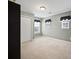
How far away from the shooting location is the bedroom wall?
4578 millimetres

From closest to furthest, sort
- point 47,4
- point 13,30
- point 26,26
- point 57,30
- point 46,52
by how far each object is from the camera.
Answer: point 13,30, point 46,52, point 47,4, point 26,26, point 57,30

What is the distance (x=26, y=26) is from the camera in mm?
4914

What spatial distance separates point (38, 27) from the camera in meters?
7.71

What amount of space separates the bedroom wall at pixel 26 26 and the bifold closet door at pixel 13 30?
320 centimetres

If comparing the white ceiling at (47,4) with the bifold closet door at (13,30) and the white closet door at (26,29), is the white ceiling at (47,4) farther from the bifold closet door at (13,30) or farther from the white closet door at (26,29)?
the bifold closet door at (13,30)

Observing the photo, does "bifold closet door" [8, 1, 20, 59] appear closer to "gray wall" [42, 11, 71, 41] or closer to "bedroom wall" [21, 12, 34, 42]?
"bedroom wall" [21, 12, 34, 42]

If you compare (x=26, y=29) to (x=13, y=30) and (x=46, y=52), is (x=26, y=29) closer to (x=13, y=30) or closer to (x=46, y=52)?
(x=46, y=52)

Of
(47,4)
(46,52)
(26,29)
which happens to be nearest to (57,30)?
(26,29)

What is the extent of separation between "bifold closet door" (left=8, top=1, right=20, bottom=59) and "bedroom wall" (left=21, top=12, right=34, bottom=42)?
320cm

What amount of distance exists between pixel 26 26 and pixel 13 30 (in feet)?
11.9

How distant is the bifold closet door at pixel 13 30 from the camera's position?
1.25m
